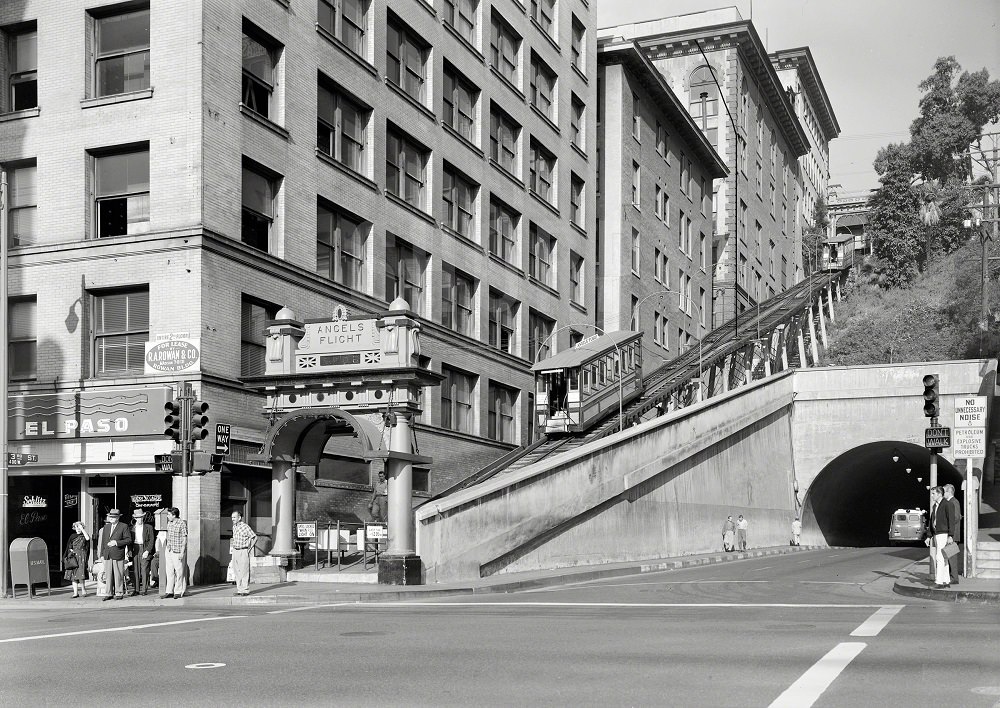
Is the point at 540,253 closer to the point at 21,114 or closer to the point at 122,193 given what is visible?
the point at 122,193

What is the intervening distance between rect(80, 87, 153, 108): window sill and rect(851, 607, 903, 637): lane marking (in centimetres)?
2142

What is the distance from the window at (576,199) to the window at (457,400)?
14294 mm

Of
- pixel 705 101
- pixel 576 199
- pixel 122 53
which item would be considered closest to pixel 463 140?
pixel 576 199

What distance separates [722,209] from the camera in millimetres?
89562

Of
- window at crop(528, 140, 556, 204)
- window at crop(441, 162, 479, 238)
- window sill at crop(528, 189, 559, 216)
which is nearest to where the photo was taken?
window at crop(441, 162, 479, 238)

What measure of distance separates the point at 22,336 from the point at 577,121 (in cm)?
3324

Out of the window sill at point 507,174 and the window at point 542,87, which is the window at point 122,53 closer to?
the window sill at point 507,174

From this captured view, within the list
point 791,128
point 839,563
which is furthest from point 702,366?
point 791,128

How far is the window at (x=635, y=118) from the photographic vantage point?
210 ft

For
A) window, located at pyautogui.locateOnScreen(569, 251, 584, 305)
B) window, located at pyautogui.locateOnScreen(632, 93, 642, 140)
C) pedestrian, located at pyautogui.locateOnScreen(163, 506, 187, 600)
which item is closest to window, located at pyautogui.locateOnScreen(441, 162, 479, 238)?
window, located at pyautogui.locateOnScreen(569, 251, 584, 305)

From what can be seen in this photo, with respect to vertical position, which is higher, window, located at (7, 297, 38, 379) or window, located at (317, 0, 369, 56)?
window, located at (317, 0, 369, 56)

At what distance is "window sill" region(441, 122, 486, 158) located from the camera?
43334 mm

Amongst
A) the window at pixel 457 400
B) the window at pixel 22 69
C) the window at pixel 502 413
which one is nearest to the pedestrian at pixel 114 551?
the window at pixel 22 69

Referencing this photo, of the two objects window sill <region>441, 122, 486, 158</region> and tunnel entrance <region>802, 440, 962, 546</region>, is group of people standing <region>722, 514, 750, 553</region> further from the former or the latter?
window sill <region>441, 122, 486, 158</region>
